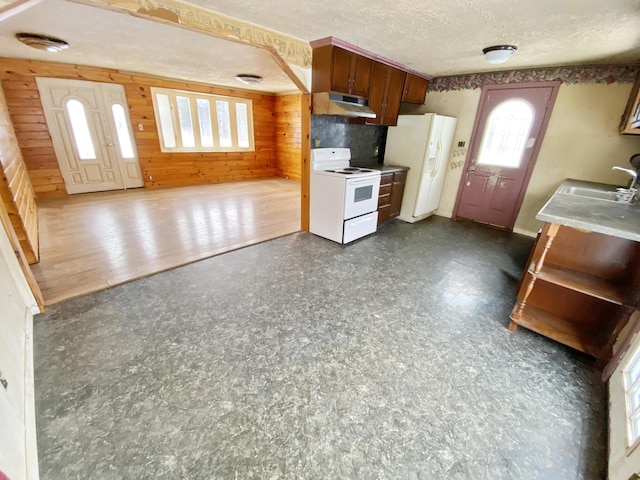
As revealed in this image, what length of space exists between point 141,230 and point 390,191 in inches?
142

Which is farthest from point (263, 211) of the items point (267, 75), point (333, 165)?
point (267, 75)

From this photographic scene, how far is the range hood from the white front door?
453 cm

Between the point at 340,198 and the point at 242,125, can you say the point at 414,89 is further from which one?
the point at 242,125

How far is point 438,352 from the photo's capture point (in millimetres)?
1840

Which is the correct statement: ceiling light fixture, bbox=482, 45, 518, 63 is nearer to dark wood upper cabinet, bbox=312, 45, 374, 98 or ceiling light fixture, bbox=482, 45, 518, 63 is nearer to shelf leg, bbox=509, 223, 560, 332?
dark wood upper cabinet, bbox=312, 45, 374, 98

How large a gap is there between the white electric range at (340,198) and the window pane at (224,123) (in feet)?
14.2

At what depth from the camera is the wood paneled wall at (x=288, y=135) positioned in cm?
709

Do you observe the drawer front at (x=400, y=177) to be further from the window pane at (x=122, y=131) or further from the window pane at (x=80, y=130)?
the window pane at (x=80, y=130)

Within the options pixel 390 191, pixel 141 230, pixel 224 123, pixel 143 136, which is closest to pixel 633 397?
A: pixel 390 191

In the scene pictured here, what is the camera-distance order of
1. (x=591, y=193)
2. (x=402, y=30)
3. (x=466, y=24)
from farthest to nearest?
(x=591, y=193)
(x=402, y=30)
(x=466, y=24)

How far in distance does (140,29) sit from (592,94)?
528 cm

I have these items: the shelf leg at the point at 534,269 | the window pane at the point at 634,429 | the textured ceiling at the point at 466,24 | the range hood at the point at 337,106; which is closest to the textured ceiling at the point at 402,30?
the textured ceiling at the point at 466,24

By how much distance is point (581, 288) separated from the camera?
1752mm

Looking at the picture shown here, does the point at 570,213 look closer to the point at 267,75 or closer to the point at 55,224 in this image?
the point at 267,75
